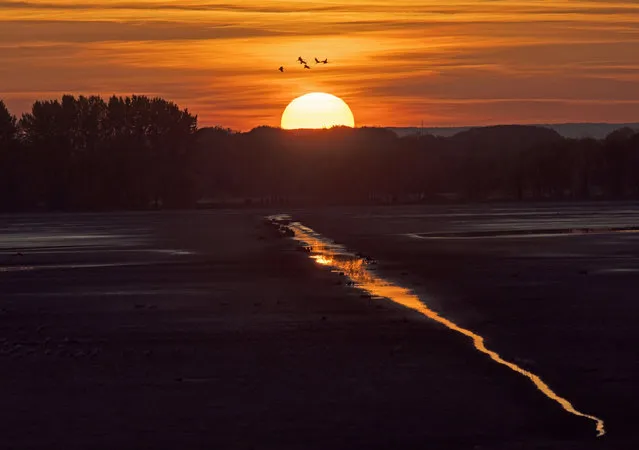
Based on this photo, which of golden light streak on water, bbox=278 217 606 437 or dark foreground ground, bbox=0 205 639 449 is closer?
dark foreground ground, bbox=0 205 639 449

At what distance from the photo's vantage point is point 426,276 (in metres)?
41.7

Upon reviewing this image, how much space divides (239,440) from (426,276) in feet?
88.9

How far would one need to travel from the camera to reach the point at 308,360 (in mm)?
21547

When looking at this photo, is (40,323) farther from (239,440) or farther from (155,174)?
(155,174)

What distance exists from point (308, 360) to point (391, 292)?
46.5ft

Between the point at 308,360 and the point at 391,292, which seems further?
the point at 391,292

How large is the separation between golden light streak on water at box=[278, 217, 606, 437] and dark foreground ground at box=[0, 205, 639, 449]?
0.22 metres

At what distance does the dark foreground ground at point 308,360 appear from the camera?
15500 millimetres

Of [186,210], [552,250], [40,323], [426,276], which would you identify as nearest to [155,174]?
[186,210]

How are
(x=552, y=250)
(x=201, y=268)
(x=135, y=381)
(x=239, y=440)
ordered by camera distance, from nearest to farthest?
(x=239, y=440) < (x=135, y=381) < (x=201, y=268) < (x=552, y=250)

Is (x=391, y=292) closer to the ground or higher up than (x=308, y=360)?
closer to the ground

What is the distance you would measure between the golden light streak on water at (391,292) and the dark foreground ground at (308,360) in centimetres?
22

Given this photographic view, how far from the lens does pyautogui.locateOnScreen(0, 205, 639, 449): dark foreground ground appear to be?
15.5 meters

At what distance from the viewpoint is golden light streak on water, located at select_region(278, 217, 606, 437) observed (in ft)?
57.1
